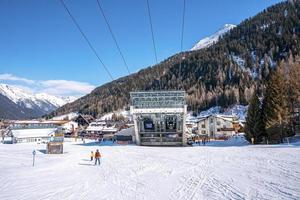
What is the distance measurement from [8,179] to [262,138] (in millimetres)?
39406

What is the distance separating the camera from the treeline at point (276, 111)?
4903 cm

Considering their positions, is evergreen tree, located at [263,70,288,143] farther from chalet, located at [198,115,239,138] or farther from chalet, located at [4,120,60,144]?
chalet, located at [4,120,60,144]

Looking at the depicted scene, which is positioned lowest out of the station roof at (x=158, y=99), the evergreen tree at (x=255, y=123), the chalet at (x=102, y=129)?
the evergreen tree at (x=255, y=123)

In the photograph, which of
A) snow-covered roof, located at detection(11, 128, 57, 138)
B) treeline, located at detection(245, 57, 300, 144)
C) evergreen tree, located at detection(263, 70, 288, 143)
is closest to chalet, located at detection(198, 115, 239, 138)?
snow-covered roof, located at detection(11, 128, 57, 138)

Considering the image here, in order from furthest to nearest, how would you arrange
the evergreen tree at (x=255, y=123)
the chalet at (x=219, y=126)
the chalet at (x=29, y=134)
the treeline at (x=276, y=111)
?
the chalet at (x=219, y=126) < the chalet at (x=29, y=134) < the evergreen tree at (x=255, y=123) < the treeline at (x=276, y=111)

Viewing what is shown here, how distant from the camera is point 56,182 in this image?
70.5ft

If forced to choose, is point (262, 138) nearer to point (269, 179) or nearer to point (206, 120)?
point (269, 179)

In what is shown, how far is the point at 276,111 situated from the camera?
49.8 meters

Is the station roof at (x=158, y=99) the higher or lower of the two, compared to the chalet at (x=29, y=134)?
higher

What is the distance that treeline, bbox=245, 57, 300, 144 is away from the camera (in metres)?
49.0

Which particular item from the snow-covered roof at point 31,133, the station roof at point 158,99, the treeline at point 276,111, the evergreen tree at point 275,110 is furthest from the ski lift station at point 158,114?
the snow-covered roof at point 31,133

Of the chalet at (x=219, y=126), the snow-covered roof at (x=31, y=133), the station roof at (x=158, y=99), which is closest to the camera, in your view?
the station roof at (x=158, y=99)

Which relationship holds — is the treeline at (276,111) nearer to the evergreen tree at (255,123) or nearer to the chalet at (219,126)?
the evergreen tree at (255,123)

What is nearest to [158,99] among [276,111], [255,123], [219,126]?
[255,123]
